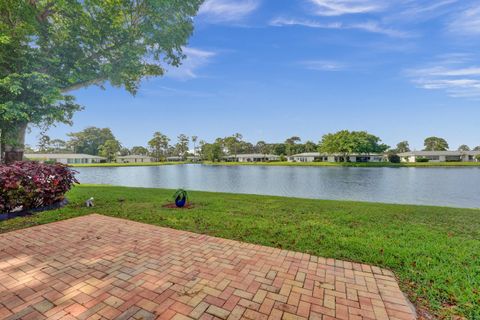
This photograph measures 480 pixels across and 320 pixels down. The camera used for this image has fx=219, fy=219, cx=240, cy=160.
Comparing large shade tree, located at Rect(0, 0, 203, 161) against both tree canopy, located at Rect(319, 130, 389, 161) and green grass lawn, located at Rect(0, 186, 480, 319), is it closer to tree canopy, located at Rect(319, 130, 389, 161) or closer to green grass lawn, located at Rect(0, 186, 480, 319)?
green grass lawn, located at Rect(0, 186, 480, 319)

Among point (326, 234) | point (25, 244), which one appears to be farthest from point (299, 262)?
point (25, 244)

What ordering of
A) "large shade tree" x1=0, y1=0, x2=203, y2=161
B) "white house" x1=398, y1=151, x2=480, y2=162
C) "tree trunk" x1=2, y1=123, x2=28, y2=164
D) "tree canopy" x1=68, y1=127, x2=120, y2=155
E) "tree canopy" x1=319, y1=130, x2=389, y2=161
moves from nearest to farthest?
"large shade tree" x1=0, y1=0, x2=203, y2=161 < "tree trunk" x1=2, y1=123, x2=28, y2=164 < "tree canopy" x1=319, y1=130, x2=389, y2=161 < "white house" x1=398, y1=151, x2=480, y2=162 < "tree canopy" x1=68, y1=127, x2=120, y2=155

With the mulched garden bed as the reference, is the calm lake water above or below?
below

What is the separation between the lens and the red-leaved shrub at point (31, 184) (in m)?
4.86

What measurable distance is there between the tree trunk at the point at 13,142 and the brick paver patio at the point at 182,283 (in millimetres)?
7088

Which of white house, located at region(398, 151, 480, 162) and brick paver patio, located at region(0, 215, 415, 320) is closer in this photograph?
brick paver patio, located at region(0, 215, 415, 320)

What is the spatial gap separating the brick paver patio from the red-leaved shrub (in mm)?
1908

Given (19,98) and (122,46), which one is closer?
Answer: (19,98)

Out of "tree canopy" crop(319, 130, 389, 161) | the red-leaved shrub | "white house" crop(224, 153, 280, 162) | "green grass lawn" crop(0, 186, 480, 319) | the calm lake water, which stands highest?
"tree canopy" crop(319, 130, 389, 161)

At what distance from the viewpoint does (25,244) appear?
11.4 feet

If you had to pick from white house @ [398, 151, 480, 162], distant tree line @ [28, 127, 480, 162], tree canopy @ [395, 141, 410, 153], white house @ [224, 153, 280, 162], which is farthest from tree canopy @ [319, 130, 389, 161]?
tree canopy @ [395, 141, 410, 153]

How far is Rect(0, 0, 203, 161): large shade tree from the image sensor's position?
7.61 metres

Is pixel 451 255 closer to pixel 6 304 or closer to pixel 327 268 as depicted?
pixel 327 268

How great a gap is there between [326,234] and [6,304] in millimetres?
4272
